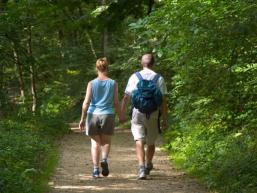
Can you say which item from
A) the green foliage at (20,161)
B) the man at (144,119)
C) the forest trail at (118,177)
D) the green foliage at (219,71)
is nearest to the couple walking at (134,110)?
the man at (144,119)

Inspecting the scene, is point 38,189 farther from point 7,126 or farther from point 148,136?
point 7,126

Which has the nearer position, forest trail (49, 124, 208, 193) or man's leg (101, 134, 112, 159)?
forest trail (49, 124, 208, 193)

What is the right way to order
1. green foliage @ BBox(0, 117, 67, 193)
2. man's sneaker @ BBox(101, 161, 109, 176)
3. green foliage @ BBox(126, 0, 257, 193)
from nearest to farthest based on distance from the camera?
green foliage @ BBox(0, 117, 67, 193)
green foliage @ BBox(126, 0, 257, 193)
man's sneaker @ BBox(101, 161, 109, 176)

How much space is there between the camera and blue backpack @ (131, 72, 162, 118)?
28.2 ft

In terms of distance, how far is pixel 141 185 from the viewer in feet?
27.3

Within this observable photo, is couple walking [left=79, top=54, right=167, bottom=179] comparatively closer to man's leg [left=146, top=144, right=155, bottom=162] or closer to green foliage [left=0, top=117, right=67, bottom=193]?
man's leg [left=146, top=144, right=155, bottom=162]

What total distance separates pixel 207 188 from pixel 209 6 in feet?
8.55

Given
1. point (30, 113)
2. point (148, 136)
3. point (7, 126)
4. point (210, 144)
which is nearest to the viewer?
point (148, 136)

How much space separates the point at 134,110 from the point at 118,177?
1.19 metres

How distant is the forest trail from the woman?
0.44 m

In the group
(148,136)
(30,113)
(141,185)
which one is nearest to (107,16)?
(148,136)

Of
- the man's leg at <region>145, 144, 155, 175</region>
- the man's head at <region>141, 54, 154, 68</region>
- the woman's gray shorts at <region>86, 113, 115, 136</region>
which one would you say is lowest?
the man's leg at <region>145, 144, 155, 175</region>

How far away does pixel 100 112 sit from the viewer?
353 inches

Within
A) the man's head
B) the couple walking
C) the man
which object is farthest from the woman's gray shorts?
the man's head
